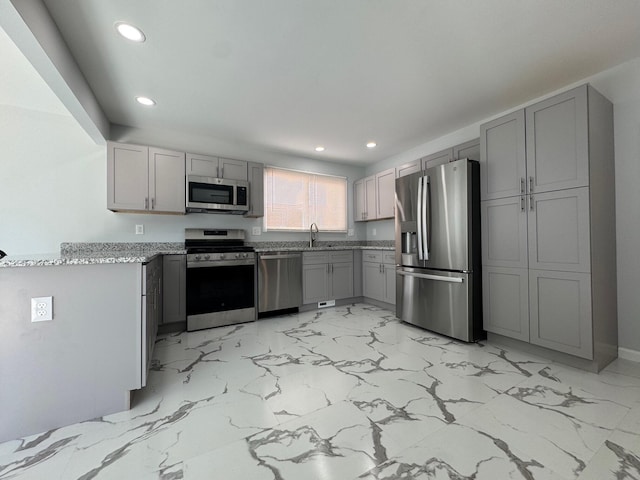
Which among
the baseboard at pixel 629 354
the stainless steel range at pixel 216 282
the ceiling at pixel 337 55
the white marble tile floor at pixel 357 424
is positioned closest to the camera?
the white marble tile floor at pixel 357 424

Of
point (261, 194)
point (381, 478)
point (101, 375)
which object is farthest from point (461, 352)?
point (261, 194)

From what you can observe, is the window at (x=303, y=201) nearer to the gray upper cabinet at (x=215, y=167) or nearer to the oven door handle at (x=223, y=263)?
the gray upper cabinet at (x=215, y=167)

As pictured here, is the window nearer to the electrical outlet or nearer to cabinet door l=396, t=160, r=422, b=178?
cabinet door l=396, t=160, r=422, b=178

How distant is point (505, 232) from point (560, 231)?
0.41m

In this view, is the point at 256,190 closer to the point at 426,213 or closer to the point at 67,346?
the point at 426,213

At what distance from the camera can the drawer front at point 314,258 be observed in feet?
13.3

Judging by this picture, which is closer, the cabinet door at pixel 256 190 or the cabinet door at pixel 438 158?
the cabinet door at pixel 438 158

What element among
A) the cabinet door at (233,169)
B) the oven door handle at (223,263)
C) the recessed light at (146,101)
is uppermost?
the recessed light at (146,101)

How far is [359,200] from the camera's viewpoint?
15.9 feet

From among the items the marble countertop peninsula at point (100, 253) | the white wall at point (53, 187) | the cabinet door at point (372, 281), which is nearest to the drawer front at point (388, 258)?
the cabinet door at point (372, 281)

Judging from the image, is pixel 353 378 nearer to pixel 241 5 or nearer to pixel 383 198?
pixel 241 5

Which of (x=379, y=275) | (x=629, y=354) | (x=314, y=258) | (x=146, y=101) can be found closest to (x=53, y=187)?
(x=146, y=101)

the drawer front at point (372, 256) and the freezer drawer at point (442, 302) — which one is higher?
the drawer front at point (372, 256)

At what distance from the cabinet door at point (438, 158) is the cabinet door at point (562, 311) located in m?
1.63
